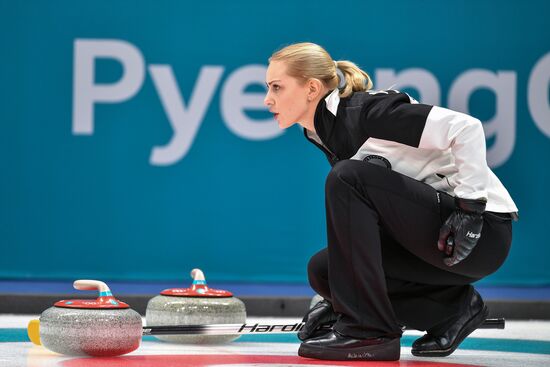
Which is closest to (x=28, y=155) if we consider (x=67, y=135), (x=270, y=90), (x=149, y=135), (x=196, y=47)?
(x=67, y=135)

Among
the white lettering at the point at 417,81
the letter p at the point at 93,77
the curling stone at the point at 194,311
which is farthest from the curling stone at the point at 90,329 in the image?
the white lettering at the point at 417,81

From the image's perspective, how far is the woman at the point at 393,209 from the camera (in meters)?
2.30

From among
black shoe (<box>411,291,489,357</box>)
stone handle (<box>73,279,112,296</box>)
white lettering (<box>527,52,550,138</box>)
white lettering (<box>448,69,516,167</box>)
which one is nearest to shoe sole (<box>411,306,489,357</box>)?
black shoe (<box>411,291,489,357</box>)

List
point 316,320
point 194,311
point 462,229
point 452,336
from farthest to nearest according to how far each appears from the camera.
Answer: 1. point 194,311
2. point 316,320
3. point 452,336
4. point 462,229

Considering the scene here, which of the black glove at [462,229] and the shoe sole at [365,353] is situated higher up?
the black glove at [462,229]

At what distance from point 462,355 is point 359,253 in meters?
0.59

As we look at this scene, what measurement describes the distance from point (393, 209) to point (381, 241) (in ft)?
0.62

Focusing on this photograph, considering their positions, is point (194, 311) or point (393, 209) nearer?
point (393, 209)

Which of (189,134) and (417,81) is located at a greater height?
(417,81)

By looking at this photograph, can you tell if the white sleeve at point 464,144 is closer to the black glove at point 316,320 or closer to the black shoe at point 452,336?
the black shoe at point 452,336

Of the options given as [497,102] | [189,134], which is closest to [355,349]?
[189,134]

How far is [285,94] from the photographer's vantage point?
255 centimetres

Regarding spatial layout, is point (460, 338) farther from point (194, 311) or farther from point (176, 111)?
point (176, 111)

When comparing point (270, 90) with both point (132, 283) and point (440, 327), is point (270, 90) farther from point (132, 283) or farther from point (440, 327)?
point (132, 283)
